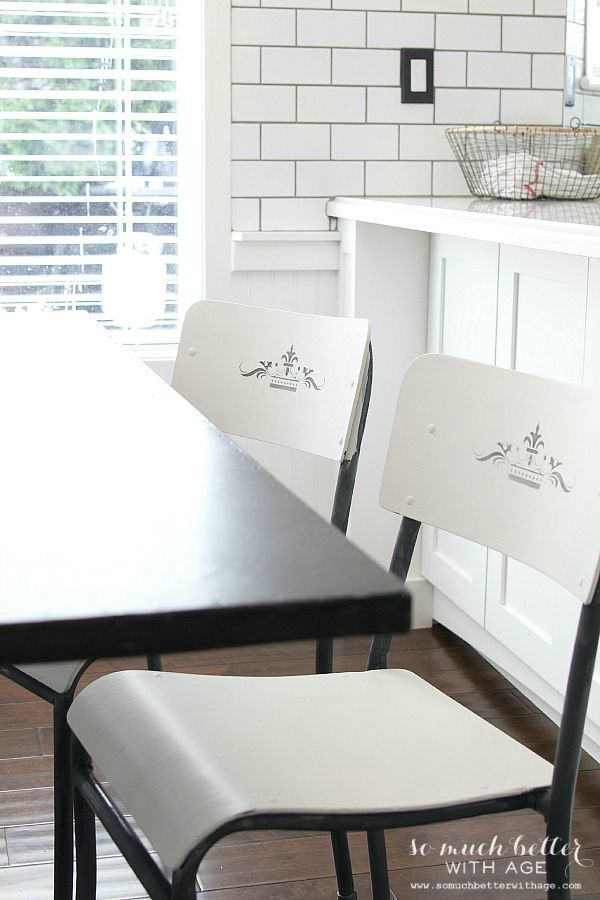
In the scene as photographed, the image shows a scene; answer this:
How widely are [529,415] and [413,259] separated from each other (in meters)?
1.80

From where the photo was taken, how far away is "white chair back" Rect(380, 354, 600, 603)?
1.11 m

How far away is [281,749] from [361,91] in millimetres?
2269

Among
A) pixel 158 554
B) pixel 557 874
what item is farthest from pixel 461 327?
pixel 158 554

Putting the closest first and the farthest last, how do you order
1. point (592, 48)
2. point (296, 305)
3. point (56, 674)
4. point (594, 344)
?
point (56, 674)
point (594, 344)
point (296, 305)
point (592, 48)

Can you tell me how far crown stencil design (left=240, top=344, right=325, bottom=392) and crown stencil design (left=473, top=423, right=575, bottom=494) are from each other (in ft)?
1.46

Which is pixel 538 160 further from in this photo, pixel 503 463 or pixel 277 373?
pixel 503 463

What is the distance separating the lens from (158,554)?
697 mm

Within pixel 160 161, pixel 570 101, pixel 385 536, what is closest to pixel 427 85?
pixel 570 101

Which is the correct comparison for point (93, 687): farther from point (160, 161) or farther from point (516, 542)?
point (160, 161)

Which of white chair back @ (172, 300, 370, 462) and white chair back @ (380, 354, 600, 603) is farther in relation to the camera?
white chair back @ (172, 300, 370, 462)

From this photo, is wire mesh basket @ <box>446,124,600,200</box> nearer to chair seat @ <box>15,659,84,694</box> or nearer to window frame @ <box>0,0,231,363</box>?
window frame @ <box>0,0,231,363</box>

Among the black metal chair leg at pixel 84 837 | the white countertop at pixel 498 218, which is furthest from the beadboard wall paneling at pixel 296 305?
the black metal chair leg at pixel 84 837

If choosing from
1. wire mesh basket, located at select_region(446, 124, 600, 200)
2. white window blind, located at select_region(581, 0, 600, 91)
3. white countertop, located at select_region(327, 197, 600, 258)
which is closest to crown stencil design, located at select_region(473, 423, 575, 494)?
white countertop, located at select_region(327, 197, 600, 258)

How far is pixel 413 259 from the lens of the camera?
2941mm
